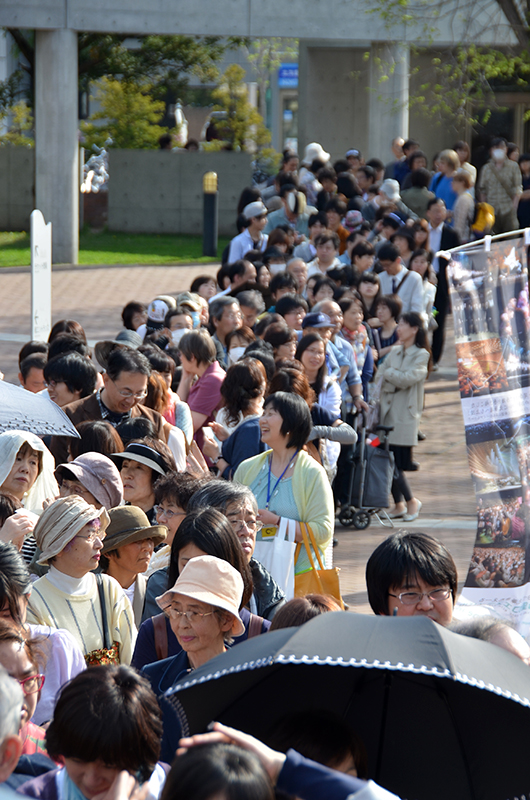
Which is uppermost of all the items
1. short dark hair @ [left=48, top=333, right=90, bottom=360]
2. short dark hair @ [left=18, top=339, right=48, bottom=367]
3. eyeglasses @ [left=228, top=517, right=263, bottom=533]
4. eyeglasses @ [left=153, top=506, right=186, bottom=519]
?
short dark hair @ [left=48, top=333, right=90, bottom=360]

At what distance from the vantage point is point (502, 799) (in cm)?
313

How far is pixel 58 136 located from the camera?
20.8 m

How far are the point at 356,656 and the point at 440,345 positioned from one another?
40.8 ft

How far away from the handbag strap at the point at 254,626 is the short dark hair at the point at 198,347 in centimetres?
405

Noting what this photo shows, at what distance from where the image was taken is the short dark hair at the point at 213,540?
4.16 meters

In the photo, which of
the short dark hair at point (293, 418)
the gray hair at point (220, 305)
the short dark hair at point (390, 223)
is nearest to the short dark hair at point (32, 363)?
the gray hair at point (220, 305)

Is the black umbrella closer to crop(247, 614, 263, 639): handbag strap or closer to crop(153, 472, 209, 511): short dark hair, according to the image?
crop(247, 614, 263, 639): handbag strap

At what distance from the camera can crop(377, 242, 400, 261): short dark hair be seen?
12.3 meters

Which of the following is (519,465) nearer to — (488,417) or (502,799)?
(488,417)

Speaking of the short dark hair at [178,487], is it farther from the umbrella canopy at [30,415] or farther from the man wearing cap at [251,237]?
the man wearing cap at [251,237]

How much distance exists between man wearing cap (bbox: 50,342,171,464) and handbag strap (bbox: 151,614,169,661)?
259 centimetres

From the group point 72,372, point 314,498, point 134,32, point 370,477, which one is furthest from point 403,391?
point 134,32

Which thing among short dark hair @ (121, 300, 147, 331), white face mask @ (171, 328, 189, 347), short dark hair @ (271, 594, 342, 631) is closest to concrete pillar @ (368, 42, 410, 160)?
short dark hair @ (121, 300, 147, 331)

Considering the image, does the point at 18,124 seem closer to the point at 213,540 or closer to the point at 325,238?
the point at 325,238
